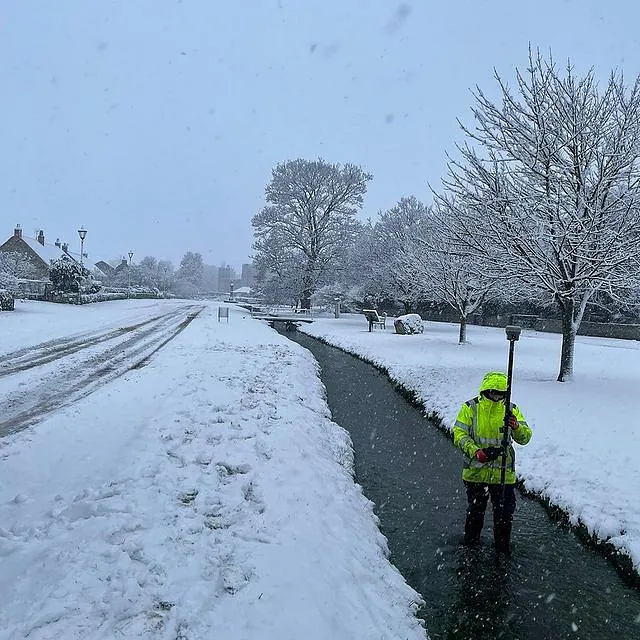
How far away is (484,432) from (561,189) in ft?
28.2

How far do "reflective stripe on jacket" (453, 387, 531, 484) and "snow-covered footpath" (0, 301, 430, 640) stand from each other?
1.35m

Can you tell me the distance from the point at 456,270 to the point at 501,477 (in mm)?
19706

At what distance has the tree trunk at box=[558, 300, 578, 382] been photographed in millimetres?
12375

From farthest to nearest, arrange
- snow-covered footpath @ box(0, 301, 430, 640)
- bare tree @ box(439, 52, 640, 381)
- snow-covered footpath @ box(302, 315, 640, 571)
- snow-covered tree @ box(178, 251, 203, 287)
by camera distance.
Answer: snow-covered tree @ box(178, 251, 203, 287) → bare tree @ box(439, 52, 640, 381) → snow-covered footpath @ box(302, 315, 640, 571) → snow-covered footpath @ box(0, 301, 430, 640)

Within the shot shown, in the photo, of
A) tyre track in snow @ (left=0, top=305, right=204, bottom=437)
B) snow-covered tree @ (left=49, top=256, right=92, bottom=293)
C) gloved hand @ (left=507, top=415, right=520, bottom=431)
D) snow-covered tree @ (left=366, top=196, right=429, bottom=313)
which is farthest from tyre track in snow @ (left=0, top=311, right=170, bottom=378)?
snow-covered tree @ (left=49, top=256, right=92, bottom=293)

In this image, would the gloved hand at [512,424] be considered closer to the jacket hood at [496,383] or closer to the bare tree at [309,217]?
the jacket hood at [496,383]

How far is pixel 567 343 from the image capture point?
12477 millimetres

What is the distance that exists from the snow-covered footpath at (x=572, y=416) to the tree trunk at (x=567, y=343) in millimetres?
359

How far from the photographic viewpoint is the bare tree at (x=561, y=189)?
11164 mm

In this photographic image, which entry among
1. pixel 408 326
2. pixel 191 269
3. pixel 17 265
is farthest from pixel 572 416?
pixel 191 269

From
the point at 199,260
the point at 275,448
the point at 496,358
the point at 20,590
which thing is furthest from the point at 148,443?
the point at 199,260

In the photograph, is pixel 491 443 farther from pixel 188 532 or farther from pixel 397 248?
pixel 397 248

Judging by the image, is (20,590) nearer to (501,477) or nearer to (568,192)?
(501,477)

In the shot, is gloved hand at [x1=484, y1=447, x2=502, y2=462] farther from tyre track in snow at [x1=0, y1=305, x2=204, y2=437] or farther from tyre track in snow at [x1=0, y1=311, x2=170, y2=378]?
tyre track in snow at [x1=0, y1=311, x2=170, y2=378]
